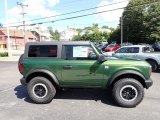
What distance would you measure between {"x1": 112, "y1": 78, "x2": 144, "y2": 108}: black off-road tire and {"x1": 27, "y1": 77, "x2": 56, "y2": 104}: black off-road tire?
1.93 m

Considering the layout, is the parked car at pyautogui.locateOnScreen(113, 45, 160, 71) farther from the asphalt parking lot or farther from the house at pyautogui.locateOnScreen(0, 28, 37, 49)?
the house at pyautogui.locateOnScreen(0, 28, 37, 49)

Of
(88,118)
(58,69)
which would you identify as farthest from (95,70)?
(88,118)

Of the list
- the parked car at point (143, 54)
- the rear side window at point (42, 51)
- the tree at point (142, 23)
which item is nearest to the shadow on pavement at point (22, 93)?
the rear side window at point (42, 51)

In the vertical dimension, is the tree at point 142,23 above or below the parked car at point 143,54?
above

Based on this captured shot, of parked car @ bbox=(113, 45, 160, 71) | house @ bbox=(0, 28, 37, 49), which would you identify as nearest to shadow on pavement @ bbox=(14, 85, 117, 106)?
parked car @ bbox=(113, 45, 160, 71)

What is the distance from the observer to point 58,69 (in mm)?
7004

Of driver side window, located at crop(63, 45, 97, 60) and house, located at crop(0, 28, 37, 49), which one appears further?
house, located at crop(0, 28, 37, 49)

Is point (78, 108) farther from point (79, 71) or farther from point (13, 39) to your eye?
point (13, 39)

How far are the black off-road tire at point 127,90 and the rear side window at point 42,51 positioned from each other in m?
2.14

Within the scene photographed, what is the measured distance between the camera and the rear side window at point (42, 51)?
7149 mm

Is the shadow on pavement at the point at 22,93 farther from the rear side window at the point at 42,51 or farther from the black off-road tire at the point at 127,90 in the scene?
the black off-road tire at the point at 127,90

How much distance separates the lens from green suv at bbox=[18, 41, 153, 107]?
6723 millimetres

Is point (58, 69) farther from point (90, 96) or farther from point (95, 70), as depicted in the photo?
point (90, 96)

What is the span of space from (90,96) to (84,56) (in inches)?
65.6
